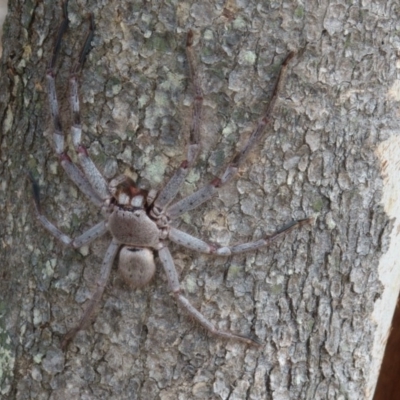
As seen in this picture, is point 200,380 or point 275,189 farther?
point 200,380

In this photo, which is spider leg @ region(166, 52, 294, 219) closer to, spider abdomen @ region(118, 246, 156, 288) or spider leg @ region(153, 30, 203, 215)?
spider leg @ region(153, 30, 203, 215)

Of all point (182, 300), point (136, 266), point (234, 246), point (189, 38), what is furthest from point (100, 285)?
point (189, 38)

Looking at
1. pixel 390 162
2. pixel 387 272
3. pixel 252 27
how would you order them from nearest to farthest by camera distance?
pixel 252 27
pixel 390 162
pixel 387 272

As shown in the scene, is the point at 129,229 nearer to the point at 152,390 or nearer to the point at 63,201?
the point at 63,201

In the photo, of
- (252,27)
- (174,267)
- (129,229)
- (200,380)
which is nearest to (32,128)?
(129,229)

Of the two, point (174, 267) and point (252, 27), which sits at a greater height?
point (252, 27)

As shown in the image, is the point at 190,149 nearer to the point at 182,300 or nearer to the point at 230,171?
the point at 230,171
